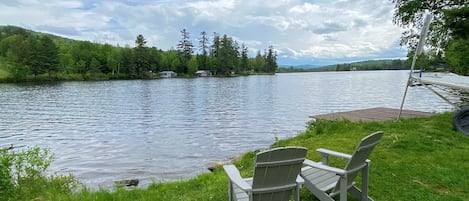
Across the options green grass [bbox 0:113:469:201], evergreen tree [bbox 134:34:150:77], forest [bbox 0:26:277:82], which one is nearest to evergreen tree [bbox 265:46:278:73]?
forest [bbox 0:26:277:82]

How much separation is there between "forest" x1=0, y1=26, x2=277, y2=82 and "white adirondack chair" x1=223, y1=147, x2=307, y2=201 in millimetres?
74987

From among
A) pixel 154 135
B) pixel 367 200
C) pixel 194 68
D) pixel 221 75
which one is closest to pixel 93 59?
pixel 194 68

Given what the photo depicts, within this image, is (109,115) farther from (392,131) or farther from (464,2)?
(464,2)

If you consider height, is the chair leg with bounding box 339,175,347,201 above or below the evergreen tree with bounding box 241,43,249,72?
below

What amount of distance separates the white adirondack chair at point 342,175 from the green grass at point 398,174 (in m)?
0.48

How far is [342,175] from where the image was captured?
356 centimetres

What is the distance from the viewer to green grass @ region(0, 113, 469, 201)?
468 centimetres

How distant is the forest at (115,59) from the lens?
2825 inches

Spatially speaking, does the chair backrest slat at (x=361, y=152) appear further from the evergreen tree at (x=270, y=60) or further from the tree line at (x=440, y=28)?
the evergreen tree at (x=270, y=60)

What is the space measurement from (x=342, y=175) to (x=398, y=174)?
2.36m

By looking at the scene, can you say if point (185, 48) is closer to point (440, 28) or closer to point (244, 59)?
point (244, 59)

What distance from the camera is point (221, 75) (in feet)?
346

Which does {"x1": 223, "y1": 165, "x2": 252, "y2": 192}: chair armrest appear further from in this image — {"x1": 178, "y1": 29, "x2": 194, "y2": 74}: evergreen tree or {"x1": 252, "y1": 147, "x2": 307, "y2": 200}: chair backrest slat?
{"x1": 178, "y1": 29, "x2": 194, "y2": 74}: evergreen tree

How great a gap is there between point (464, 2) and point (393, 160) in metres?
12.6
